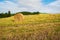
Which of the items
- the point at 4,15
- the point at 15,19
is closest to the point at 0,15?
the point at 4,15

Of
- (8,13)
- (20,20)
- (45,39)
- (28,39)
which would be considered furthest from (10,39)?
(8,13)

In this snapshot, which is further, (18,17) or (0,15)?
(0,15)

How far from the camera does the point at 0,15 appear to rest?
50688 millimetres

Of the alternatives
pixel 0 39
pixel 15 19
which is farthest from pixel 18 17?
pixel 0 39

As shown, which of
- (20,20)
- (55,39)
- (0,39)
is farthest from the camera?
(20,20)

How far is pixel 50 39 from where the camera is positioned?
6.20 metres

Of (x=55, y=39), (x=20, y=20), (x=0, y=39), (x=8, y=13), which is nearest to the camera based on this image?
(x=55, y=39)

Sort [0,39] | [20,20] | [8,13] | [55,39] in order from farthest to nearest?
[8,13] → [20,20] → [0,39] → [55,39]

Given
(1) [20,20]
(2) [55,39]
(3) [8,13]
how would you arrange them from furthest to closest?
(3) [8,13]
(1) [20,20]
(2) [55,39]

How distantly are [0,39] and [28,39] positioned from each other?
4.42ft

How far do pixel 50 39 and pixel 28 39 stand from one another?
27.5 inches

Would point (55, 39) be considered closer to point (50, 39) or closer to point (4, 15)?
point (50, 39)

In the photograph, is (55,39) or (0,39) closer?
(55,39)

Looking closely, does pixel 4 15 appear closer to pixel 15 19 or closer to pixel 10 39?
pixel 15 19
